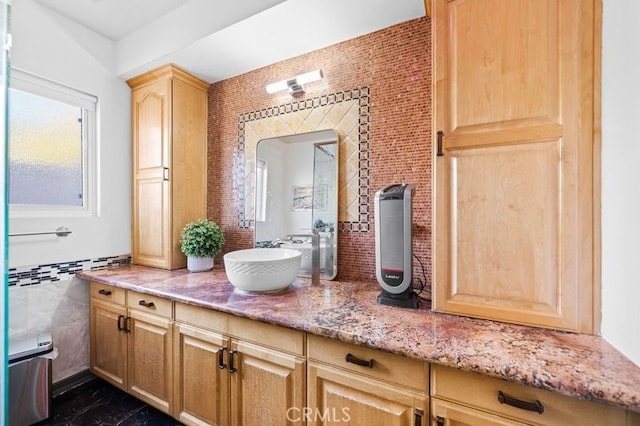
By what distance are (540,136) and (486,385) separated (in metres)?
0.89

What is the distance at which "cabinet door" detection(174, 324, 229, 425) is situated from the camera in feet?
4.60

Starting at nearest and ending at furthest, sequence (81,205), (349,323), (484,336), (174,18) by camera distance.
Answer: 1. (484,336)
2. (349,323)
3. (174,18)
4. (81,205)

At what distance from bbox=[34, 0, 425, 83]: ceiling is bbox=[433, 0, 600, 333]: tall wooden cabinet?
22.3 inches

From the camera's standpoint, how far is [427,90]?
159cm

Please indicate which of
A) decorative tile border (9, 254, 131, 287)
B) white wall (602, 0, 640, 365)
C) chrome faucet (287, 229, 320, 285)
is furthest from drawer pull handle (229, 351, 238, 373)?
decorative tile border (9, 254, 131, 287)

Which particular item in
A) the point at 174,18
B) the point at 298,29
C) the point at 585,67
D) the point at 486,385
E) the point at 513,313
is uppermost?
the point at 174,18

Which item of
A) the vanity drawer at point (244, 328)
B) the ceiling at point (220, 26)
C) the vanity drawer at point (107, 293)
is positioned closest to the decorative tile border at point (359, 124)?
the ceiling at point (220, 26)

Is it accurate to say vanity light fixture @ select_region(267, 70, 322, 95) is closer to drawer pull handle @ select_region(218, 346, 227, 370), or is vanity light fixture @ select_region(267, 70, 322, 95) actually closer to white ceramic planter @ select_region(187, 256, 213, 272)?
white ceramic planter @ select_region(187, 256, 213, 272)

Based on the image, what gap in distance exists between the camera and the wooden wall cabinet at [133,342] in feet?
5.36

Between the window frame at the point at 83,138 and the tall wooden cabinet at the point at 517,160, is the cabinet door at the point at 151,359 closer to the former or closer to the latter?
the window frame at the point at 83,138

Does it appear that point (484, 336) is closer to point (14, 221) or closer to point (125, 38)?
point (14, 221)

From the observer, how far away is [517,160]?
3.52 feet

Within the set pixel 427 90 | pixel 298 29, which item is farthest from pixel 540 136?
pixel 298 29

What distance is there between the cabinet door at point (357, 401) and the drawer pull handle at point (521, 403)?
226 millimetres
